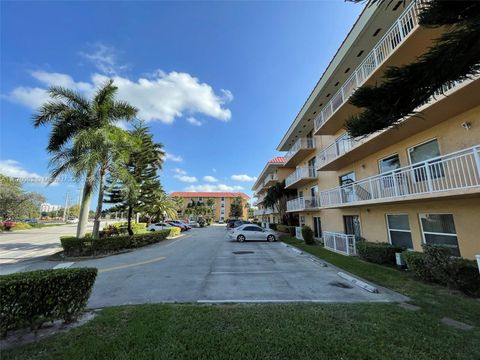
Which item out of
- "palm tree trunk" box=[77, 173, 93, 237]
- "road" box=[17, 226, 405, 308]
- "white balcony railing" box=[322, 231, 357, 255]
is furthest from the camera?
"palm tree trunk" box=[77, 173, 93, 237]

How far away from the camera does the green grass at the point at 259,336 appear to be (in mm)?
3335

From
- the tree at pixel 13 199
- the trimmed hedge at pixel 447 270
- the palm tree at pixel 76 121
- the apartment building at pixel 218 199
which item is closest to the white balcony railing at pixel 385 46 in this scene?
the trimmed hedge at pixel 447 270

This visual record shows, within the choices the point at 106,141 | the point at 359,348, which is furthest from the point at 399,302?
the point at 106,141

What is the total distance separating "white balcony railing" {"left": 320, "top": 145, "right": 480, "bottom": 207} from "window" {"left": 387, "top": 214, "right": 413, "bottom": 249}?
1618 mm

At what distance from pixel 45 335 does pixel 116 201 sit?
863 inches

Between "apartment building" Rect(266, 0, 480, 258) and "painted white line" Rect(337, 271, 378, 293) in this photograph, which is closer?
"painted white line" Rect(337, 271, 378, 293)

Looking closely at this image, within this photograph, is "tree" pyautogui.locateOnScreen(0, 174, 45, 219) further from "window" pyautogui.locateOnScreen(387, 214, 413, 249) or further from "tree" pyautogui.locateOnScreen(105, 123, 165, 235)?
"window" pyautogui.locateOnScreen(387, 214, 413, 249)

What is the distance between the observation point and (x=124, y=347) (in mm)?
3488

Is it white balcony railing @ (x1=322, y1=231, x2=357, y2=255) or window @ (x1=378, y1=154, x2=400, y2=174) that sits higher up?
window @ (x1=378, y1=154, x2=400, y2=174)

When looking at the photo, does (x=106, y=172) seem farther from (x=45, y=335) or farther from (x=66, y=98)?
(x=45, y=335)

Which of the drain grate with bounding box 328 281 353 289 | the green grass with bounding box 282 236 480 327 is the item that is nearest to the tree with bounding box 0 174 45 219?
the drain grate with bounding box 328 281 353 289

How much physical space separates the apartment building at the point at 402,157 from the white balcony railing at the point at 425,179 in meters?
0.04

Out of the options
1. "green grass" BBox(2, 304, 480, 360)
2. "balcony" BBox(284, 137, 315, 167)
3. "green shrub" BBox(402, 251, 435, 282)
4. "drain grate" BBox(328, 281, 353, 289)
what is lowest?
"drain grate" BBox(328, 281, 353, 289)

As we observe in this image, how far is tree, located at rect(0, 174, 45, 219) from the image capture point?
39.5 m
